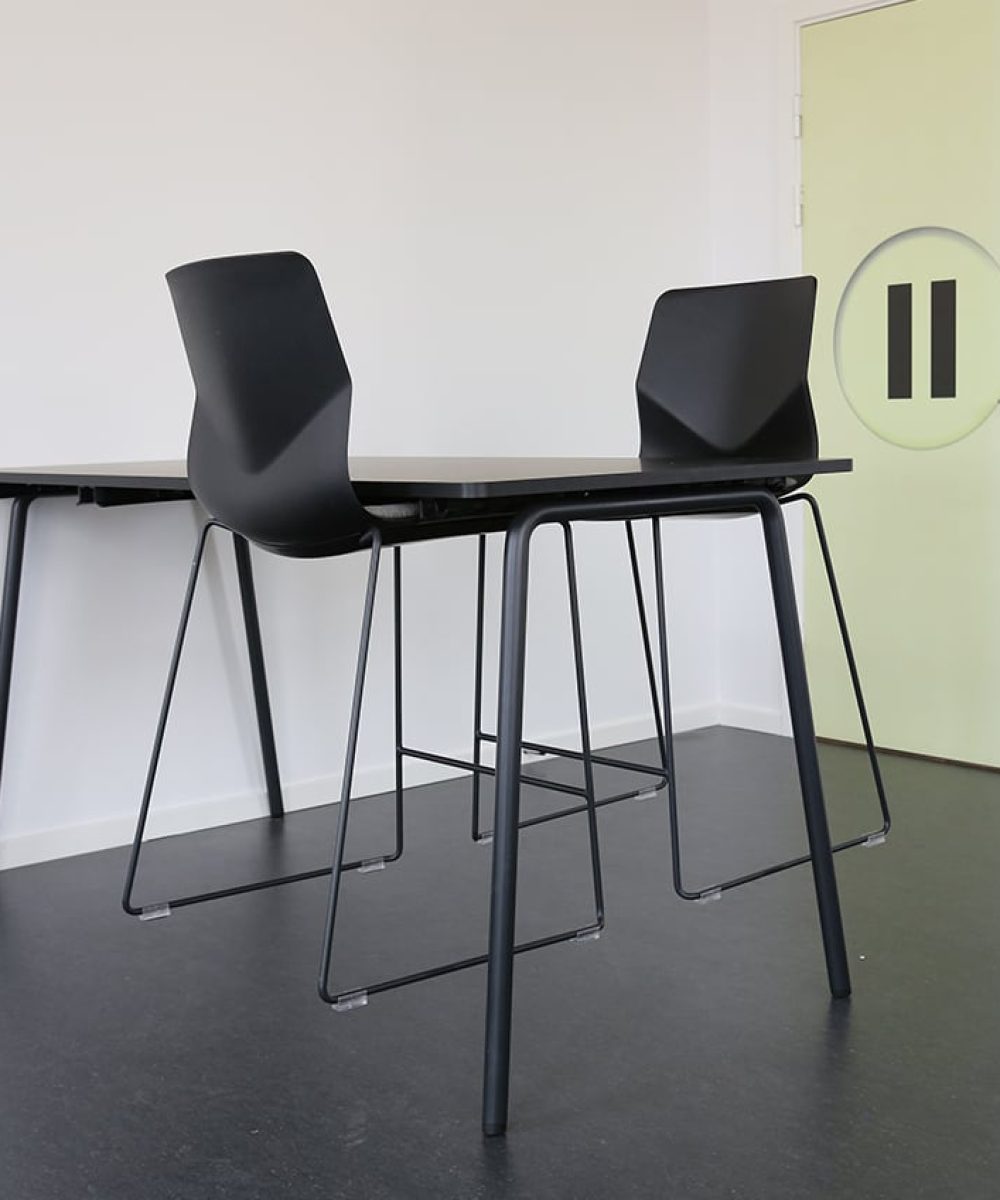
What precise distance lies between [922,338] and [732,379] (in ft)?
3.24

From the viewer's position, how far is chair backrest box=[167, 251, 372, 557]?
2193 millimetres

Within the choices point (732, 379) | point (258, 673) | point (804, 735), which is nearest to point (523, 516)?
point (804, 735)

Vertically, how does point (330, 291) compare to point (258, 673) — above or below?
above

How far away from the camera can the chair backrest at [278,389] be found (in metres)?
2.19

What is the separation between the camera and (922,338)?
4.01m

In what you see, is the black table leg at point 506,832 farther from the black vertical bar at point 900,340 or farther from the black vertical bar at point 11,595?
the black vertical bar at point 900,340

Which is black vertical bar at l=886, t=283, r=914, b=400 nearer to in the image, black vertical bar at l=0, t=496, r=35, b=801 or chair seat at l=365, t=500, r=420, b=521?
chair seat at l=365, t=500, r=420, b=521

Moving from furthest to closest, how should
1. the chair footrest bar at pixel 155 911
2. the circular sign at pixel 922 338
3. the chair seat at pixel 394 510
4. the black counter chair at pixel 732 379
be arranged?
the circular sign at pixel 922 338
the black counter chair at pixel 732 379
the chair footrest bar at pixel 155 911
the chair seat at pixel 394 510

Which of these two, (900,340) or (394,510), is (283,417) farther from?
(900,340)

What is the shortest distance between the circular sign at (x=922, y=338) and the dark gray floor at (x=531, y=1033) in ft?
3.59

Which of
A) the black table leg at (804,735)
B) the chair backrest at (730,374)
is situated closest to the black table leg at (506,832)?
the black table leg at (804,735)

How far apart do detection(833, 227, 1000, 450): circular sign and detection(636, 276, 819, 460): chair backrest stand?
3.00ft

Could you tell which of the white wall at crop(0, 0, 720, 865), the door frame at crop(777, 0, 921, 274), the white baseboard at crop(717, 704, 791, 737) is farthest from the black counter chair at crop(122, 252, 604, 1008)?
the door frame at crop(777, 0, 921, 274)

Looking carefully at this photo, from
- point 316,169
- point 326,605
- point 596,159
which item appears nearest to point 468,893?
point 326,605
